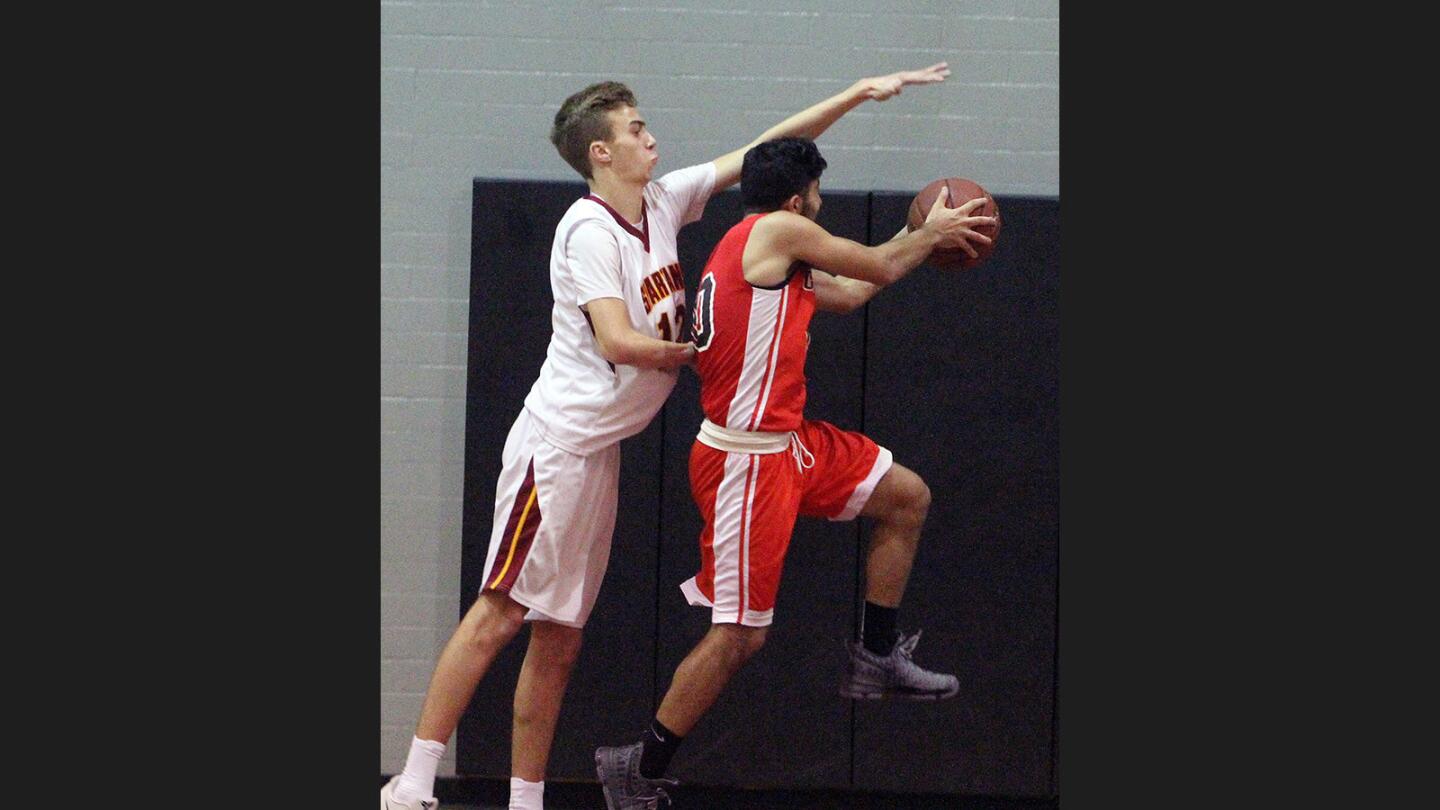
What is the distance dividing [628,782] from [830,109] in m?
1.98

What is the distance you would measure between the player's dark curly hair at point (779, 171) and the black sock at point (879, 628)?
117cm

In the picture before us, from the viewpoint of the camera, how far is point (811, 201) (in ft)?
13.5

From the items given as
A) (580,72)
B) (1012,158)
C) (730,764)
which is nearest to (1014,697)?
(730,764)

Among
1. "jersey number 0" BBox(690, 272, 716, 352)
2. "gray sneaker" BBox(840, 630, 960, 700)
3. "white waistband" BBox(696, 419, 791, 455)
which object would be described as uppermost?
"jersey number 0" BBox(690, 272, 716, 352)

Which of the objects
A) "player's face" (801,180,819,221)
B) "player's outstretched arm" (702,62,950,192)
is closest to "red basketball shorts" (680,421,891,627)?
"player's face" (801,180,819,221)

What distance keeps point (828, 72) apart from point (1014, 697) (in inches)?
81.1

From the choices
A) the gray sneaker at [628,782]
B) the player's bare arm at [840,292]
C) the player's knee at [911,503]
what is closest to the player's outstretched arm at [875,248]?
the player's bare arm at [840,292]

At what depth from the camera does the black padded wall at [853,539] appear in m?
4.76

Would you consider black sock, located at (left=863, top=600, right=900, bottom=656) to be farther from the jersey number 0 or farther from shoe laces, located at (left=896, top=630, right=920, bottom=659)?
the jersey number 0

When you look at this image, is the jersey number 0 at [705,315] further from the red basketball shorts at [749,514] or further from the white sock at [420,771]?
the white sock at [420,771]

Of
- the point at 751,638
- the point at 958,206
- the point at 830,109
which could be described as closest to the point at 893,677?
the point at 751,638

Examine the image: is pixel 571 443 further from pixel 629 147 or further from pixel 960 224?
pixel 960 224

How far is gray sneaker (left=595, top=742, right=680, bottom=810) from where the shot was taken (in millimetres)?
4250

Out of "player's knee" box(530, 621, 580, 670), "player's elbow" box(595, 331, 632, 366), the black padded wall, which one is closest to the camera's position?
"player's elbow" box(595, 331, 632, 366)
